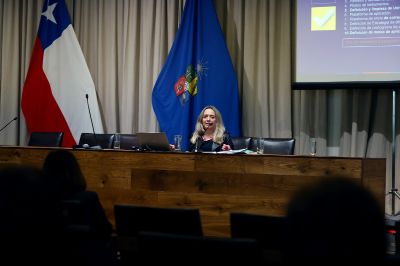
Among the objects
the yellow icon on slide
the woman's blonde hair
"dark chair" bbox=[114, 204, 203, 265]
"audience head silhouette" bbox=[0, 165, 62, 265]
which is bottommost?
"dark chair" bbox=[114, 204, 203, 265]

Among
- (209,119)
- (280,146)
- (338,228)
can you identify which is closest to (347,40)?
(280,146)

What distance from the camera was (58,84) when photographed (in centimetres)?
571

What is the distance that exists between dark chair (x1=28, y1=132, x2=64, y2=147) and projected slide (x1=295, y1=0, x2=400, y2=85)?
2518 millimetres

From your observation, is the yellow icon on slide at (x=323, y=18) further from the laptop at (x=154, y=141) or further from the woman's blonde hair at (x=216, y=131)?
the laptop at (x=154, y=141)

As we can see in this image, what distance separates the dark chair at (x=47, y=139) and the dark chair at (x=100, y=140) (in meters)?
0.22

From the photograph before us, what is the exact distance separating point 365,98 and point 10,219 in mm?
4425

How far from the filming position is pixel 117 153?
333 centimetres

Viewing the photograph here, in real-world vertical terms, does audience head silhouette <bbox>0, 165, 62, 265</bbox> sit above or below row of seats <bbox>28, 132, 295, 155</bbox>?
below

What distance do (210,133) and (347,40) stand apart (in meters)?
1.66

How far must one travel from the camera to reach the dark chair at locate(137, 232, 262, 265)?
132 centimetres

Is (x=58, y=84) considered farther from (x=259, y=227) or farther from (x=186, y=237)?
(x=186, y=237)

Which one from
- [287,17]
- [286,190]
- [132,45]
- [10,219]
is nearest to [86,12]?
[132,45]

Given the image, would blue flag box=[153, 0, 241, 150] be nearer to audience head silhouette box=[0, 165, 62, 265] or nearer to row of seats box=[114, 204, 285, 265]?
row of seats box=[114, 204, 285, 265]

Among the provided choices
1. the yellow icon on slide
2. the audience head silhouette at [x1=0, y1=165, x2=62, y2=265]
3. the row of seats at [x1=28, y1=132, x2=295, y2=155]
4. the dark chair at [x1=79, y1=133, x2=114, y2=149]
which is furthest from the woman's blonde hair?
the audience head silhouette at [x1=0, y1=165, x2=62, y2=265]
